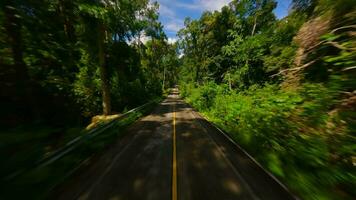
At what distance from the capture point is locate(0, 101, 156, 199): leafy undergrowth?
12.8 feet

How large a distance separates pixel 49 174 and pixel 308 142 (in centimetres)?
784

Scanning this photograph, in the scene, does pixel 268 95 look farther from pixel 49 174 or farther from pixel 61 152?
pixel 49 174

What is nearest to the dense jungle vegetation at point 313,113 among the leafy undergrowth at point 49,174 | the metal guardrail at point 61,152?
the leafy undergrowth at point 49,174

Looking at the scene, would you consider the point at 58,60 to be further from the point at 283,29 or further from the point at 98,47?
the point at 283,29

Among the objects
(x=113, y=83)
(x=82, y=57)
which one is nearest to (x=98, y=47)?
(x=82, y=57)

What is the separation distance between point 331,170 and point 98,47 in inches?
630

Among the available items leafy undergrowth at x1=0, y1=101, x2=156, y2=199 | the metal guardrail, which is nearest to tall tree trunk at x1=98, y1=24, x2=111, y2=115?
the metal guardrail

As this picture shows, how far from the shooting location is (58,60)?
823 centimetres

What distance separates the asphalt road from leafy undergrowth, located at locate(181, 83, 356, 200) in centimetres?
74

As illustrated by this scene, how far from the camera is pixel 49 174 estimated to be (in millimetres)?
5207

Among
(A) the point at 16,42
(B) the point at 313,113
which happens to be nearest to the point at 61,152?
(A) the point at 16,42

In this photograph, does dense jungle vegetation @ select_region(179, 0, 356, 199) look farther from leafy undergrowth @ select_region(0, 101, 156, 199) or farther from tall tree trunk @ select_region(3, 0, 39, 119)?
tall tree trunk @ select_region(3, 0, 39, 119)

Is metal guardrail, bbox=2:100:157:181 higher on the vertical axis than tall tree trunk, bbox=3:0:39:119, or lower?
lower

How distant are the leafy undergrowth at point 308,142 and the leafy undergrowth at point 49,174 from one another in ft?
22.0
